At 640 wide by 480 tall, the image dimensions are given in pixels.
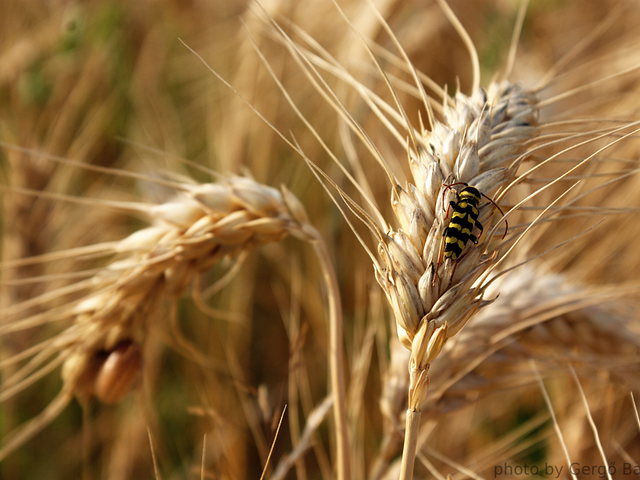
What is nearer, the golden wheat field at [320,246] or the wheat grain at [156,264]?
the golden wheat field at [320,246]

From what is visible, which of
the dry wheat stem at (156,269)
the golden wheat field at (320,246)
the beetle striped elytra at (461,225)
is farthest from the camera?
the dry wheat stem at (156,269)

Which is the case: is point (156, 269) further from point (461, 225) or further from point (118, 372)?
point (461, 225)

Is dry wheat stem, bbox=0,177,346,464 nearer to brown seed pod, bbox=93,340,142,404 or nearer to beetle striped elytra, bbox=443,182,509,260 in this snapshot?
brown seed pod, bbox=93,340,142,404

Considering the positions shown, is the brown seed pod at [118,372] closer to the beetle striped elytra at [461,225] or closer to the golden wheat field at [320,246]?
the golden wheat field at [320,246]

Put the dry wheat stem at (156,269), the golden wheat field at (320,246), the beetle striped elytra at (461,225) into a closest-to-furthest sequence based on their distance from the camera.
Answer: the beetle striped elytra at (461,225) → the golden wheat field at (320,246) → the dry wheat stem at (156,269)

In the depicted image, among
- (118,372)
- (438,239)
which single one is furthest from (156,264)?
(438,239)

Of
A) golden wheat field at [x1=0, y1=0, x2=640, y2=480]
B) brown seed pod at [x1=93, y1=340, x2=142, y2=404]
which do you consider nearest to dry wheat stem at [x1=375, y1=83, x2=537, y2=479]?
golden wheat field at [x1=0, y1=0, x2=640, y2=480]

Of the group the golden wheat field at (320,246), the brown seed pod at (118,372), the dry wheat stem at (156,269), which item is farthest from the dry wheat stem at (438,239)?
the brown seed pod at (118,372)

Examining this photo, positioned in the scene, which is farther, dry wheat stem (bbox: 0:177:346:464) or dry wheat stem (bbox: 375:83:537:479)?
dry wheat stem (bbox: 0:177:346:464)

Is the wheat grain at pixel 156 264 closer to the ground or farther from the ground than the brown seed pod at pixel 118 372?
farther from the ground
